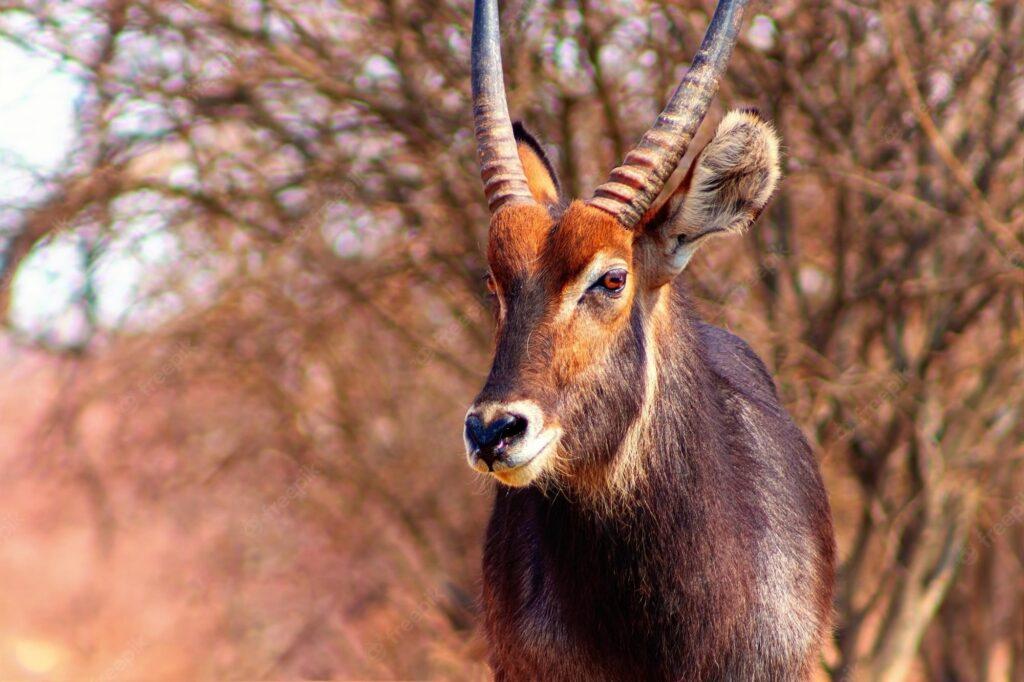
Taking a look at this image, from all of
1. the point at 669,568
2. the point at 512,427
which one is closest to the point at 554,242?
the point at 512,427

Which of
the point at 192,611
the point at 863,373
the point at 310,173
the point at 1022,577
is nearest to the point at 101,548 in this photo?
the point at 310,173

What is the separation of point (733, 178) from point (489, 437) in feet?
4.47

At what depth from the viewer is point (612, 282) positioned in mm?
4719

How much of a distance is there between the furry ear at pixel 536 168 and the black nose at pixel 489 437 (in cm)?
146

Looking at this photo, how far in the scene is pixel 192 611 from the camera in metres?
15.4

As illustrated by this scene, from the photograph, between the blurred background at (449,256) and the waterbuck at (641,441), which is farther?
the blurred background at (449,256)

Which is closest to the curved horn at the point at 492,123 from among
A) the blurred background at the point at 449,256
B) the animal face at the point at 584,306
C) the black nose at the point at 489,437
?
the animal face at the point at 584,306

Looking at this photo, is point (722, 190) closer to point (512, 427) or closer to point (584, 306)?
point (584, 306)

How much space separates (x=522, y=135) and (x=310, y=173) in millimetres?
5520

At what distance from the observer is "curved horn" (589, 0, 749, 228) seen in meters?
4.87

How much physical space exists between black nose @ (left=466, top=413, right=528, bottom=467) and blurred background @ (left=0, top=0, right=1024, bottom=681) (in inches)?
213

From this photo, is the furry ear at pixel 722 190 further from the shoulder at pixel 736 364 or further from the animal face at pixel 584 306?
the shoulder at pixel 736 364

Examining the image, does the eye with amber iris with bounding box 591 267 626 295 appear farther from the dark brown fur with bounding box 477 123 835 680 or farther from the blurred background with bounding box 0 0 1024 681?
the blurred background with bounding box 0 0 1024 681

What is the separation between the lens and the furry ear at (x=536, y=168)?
5.67m
